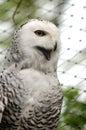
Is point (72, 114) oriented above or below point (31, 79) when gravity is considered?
below

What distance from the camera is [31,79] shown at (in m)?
1.75

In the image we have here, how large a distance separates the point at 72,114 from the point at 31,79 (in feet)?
1.79

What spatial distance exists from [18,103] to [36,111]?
61mm

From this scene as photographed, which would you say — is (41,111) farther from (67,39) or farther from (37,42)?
(67,39)

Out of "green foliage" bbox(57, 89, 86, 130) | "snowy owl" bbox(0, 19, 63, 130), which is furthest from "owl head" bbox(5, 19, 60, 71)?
"green foliage" bbox(57, 89, 86, 130)

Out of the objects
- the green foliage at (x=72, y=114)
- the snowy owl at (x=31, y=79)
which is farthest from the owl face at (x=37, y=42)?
the green foliage at (x=72, y=114)

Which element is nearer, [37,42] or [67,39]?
[37,42]

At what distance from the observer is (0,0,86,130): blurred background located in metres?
2.29

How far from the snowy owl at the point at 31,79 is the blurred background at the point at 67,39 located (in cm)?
44

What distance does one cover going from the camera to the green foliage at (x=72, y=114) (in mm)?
2234

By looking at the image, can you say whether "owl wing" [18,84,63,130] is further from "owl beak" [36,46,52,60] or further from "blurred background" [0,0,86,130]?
"blurred background" [0,0,86,130]

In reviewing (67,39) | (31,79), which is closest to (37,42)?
(31,79)

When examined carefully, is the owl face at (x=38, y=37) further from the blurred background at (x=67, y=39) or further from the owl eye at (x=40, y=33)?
the blurred background at (x=67, y=39)

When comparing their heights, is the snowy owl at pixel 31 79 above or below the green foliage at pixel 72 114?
above
